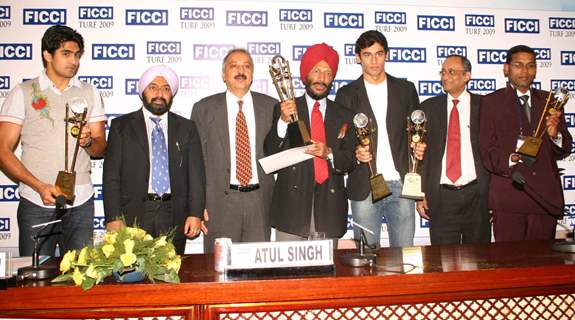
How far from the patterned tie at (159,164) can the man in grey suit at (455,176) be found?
1966 millimetres

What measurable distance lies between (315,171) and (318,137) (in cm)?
24

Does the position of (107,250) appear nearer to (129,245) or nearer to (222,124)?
(129,245)

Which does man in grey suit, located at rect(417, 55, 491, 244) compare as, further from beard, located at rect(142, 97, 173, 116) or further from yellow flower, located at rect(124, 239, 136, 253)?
yellow flower, located at rect(124, 239, 136, 253)

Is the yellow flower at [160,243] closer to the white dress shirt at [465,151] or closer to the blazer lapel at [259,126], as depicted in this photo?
the blazer lapel at [259,126]

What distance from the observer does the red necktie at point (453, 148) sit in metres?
3.92

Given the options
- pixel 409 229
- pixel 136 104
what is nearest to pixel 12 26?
pixel 136 104

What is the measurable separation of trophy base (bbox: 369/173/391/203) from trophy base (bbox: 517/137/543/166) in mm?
934

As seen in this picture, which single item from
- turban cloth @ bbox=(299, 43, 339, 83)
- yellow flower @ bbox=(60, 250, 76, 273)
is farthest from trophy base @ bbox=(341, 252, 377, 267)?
turban cloth @ bbox=(299, 43, 339, 83)

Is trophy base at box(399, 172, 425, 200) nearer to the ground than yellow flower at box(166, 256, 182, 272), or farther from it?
farther from it

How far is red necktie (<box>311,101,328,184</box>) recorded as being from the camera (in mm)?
3576

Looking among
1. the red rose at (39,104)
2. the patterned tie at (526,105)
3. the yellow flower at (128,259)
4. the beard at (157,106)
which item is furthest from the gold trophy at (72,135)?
the patterned tie at (526,105)

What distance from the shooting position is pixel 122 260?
6.42 ft

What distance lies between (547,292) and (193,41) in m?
3.74

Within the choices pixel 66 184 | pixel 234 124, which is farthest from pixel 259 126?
pixel 66 184
